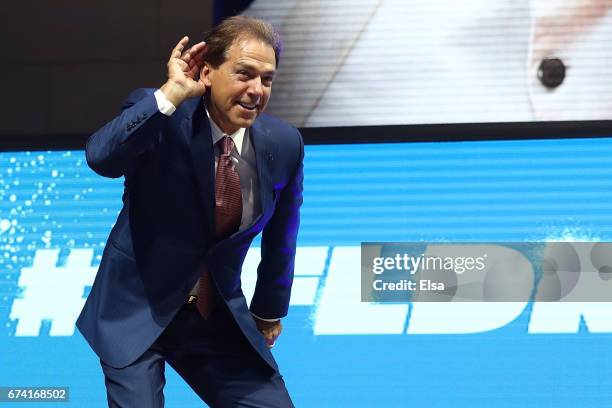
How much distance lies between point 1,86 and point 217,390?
110 inches

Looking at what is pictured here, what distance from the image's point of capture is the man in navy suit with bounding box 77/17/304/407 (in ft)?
Result: 7.72

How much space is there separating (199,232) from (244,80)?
37 centimetres

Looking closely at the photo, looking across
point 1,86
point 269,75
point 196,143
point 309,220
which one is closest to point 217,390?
point 196,143

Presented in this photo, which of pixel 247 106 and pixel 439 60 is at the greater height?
pixel 247 106

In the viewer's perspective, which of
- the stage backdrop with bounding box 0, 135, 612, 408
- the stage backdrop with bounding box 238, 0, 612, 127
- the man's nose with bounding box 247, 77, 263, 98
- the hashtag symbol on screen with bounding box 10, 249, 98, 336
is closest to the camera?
the man's nose with bounding box 247, 77, 263, 98

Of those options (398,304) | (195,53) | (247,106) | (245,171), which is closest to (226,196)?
(245,171)

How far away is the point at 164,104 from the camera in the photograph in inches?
87.5

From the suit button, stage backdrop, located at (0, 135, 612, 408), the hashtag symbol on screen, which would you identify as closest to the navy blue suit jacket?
stage backdrop, located at (0, 135, 612, 408)

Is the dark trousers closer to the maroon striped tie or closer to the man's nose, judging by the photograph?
the maroon striped tie

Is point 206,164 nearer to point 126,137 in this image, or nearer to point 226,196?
point 226,196

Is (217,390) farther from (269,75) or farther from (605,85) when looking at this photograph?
(605,85)

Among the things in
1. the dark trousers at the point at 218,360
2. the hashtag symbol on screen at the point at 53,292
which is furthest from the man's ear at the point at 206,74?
the hashtag symbol on screen at the point at 53,292

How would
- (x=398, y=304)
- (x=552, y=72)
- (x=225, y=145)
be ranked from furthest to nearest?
(x=552, y=72) < (x=398, y=304) < (x=225, y=145)

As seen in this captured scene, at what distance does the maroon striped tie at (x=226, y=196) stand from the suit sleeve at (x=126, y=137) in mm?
215
